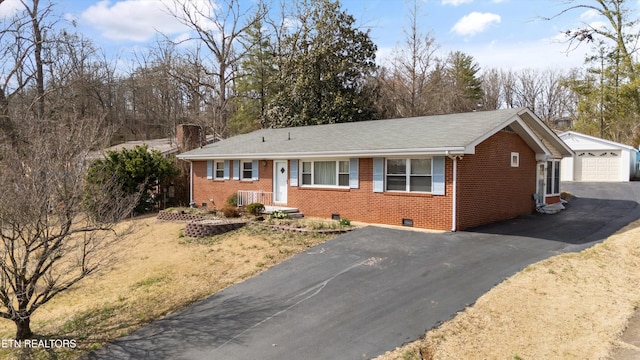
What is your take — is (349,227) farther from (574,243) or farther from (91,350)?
(91,350)

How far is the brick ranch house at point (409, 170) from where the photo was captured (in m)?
12.0

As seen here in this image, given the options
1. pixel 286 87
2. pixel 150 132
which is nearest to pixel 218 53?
pixel 286 87

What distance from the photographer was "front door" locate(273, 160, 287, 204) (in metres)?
16.4

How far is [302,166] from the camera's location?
1579cm

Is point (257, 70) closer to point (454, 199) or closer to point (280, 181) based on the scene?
point (280, 181)

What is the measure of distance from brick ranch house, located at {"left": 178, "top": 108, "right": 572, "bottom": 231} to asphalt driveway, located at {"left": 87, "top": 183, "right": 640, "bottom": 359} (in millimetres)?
1246

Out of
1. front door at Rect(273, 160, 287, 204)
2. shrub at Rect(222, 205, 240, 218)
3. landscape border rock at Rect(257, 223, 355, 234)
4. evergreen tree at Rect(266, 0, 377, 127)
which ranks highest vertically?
evergreen tree at Rect(266, 0, 377, 127)

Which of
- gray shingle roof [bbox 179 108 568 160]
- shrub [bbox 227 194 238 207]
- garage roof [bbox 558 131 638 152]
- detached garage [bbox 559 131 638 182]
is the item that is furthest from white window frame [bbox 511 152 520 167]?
garage roof [bbox 558 131 638 152]

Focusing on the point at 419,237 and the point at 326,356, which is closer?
the point at 326,356

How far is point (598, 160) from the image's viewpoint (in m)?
26.1

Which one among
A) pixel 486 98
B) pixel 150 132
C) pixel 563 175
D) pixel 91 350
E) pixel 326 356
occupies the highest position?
pixel 486 98

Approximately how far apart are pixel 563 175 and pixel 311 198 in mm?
21341

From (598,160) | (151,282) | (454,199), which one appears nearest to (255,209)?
(151,282)

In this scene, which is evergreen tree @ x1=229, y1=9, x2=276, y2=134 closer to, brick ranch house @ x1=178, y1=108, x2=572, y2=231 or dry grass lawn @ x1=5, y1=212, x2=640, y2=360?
brick ranch house @ x1=178, y1=108, x2=572, y2=231
